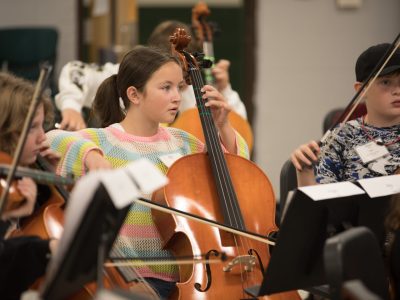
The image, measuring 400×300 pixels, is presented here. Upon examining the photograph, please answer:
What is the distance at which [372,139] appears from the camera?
9.33 feet

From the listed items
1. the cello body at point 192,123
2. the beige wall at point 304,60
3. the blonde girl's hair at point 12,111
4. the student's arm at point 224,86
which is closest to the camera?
the blonde girl's hair at point 12,111

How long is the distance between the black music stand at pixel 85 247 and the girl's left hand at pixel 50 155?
1.62ft

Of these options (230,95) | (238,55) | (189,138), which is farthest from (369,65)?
(238,55)

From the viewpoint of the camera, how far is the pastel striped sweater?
2334mm

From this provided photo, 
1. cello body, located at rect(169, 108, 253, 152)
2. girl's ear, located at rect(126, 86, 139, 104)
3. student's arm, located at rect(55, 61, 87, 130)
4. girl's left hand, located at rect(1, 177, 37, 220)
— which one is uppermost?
girl's ear, located at rect(126, 86, 139, 104)

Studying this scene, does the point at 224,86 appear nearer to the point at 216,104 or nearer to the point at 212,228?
the point at 216,104

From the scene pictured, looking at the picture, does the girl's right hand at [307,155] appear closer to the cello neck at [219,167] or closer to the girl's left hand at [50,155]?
the cello neck at [219,167]

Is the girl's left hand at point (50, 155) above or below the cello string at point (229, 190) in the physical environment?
above

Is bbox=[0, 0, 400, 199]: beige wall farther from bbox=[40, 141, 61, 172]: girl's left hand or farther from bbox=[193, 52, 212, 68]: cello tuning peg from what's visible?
bbox=[40, 141, 61, 172]: girl's left hand

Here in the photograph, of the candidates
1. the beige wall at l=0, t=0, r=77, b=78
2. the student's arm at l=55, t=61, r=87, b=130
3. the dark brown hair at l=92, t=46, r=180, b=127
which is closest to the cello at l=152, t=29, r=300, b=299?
the dark brown hair at l=92, t=46, r=180, b=127

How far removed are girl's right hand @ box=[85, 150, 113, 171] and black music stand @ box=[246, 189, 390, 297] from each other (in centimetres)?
54

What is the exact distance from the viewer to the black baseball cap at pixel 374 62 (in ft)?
9.03

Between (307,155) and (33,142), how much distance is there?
3.04 feet

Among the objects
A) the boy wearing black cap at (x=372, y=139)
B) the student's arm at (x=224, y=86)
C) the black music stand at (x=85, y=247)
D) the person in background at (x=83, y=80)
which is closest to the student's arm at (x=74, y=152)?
the black music stand at (x=85, y=247)
